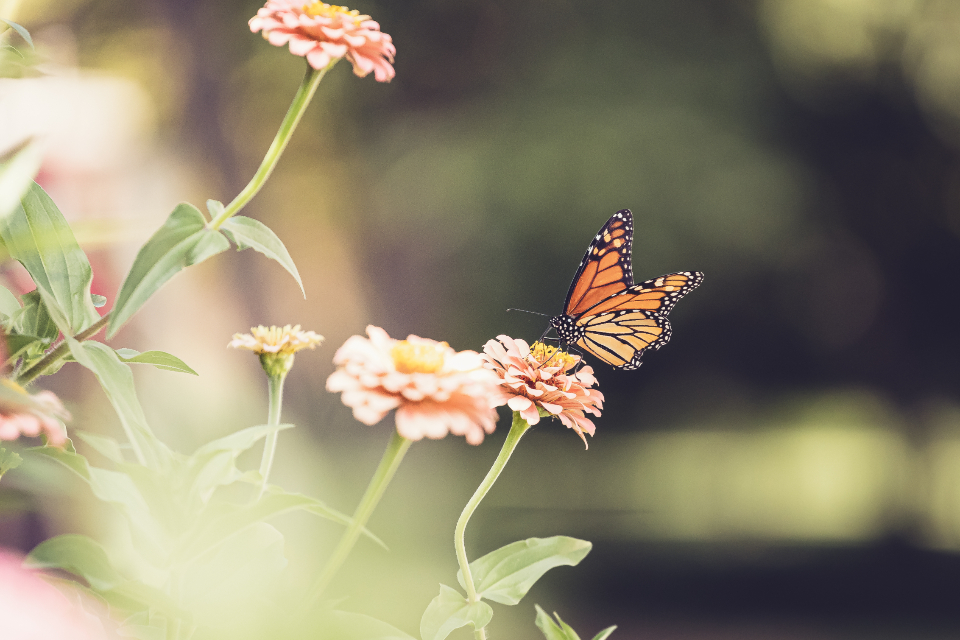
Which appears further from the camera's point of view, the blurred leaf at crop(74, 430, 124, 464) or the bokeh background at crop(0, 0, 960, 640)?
the bokeh background at crop(0, 0, 960, 640)

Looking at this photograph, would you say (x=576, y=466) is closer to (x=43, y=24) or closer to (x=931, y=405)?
(x=931, y=405)

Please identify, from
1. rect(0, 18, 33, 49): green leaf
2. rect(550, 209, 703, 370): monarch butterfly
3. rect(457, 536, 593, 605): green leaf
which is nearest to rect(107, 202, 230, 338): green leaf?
rect(0, 18, 33, 49): green leaf

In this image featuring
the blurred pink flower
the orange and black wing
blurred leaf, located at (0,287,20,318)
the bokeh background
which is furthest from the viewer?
the bokeh background

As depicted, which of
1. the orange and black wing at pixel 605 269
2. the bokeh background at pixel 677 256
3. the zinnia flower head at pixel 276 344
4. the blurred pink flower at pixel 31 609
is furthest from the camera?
the bokeh background at pixel 677 256

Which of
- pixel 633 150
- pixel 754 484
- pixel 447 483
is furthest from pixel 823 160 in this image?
pixel 447 483

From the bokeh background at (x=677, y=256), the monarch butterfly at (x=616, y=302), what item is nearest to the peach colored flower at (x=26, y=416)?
the monarch butterfly at (x=616, y=302)

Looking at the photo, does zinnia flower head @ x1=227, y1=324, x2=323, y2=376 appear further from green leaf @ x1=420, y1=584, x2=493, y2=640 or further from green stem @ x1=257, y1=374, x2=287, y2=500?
green leaf @ x1=420, y1=584, x2=493, y2=640

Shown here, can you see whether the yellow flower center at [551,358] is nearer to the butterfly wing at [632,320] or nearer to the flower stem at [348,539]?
the flower stem at [348,539]
